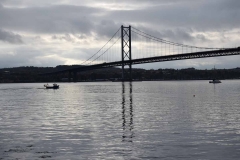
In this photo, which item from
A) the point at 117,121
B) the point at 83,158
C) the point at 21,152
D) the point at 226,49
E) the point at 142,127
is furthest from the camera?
the point at 226,49

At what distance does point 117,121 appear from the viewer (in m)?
25.6

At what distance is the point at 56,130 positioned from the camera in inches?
861

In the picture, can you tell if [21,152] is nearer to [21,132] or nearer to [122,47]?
[21,132]

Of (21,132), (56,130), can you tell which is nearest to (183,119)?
(56,130)

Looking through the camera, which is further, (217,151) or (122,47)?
(122,47)

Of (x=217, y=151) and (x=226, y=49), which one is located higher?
(x=226, y=49)

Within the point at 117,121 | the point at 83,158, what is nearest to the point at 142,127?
the point at 117,121

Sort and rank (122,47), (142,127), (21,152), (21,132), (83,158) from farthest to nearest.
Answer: (122,47), (142,127), (21,132), (21,152), (83,158)

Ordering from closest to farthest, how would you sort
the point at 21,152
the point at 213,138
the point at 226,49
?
the point at 21,152, the point at 213,138, the point at 226,49

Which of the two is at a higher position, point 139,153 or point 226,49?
point 226,49

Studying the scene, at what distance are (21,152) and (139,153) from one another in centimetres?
468

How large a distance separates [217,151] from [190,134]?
394 cm

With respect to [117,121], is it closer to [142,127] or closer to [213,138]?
[142,127]

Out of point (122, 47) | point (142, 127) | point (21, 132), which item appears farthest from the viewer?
point (122, 47)
